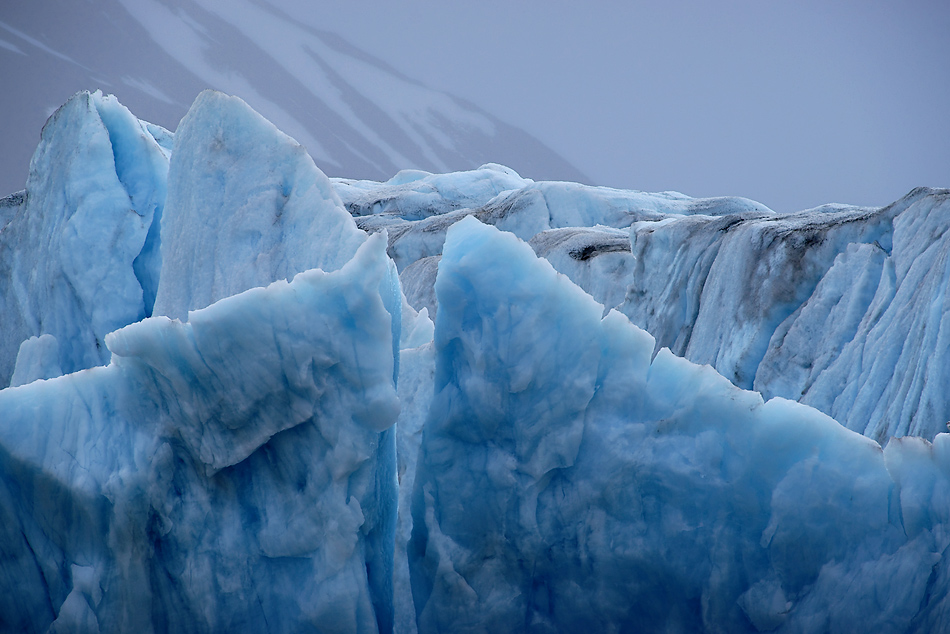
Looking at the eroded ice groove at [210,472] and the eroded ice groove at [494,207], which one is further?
the eroded ice groove at [494,207]

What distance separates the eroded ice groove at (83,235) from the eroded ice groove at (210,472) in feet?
8.36

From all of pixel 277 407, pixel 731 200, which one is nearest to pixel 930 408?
pixel 277 407

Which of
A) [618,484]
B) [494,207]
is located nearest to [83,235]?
[618,484]

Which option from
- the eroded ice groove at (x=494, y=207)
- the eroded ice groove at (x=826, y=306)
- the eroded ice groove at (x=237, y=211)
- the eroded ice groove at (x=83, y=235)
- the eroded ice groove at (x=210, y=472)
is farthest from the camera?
the eroded ice groove at (x=494, y=207)

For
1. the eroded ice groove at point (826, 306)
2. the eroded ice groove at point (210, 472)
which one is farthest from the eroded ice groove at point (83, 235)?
the eroded ice groove at point (826, 306)

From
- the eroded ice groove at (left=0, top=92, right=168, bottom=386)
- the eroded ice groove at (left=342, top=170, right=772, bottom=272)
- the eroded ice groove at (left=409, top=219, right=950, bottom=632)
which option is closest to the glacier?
the eroded ice groove at (left=409, top=219, right=950, bottom=632)

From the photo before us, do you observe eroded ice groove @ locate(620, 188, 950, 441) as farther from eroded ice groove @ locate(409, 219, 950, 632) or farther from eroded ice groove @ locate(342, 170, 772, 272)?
eroded ice groove @ locate(342, 170, 772, 272)

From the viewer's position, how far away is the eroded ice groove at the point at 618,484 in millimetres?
2549

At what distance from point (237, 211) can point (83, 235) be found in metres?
2.17

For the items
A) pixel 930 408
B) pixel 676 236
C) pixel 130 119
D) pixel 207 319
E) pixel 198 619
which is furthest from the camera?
pixel 676 236

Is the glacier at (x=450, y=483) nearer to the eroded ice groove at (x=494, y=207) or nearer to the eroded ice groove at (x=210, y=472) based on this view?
the eroded ice groove at (x=210, y=472)

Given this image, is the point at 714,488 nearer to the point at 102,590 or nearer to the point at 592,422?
the point at 592,422

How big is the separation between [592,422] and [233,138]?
2661 mm

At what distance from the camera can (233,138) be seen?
13.0 ft
